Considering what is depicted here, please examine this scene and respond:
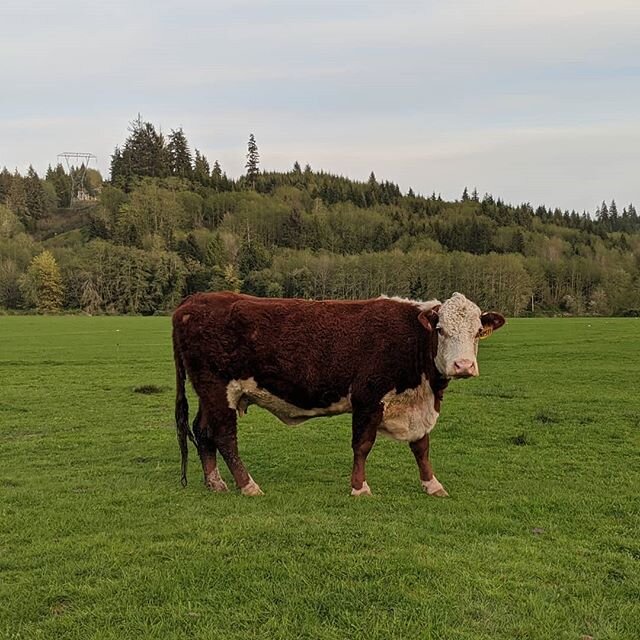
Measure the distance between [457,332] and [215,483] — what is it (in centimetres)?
391

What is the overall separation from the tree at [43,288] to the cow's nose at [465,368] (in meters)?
114

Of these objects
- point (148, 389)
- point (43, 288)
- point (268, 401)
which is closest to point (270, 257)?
point (43, 288)

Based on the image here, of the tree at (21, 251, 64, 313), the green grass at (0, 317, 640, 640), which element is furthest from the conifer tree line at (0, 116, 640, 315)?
the green grass at (0, 317, 640, 640)

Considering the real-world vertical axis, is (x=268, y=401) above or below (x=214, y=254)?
below

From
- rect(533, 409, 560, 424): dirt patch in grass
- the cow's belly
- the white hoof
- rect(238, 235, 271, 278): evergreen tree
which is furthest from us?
rect(238, 235, 271, 278): evergreen tree

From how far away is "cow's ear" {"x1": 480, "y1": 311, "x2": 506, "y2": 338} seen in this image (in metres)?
9.08

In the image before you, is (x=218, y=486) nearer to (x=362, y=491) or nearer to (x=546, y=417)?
(x=362, y=491)

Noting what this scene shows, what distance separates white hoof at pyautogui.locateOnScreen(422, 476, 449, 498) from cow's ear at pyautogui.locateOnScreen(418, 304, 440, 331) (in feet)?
6.73

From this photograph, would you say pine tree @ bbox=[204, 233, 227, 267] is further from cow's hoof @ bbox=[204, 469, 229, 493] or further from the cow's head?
the cow's head

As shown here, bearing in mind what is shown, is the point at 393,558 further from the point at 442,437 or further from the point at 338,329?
the point at 442,437

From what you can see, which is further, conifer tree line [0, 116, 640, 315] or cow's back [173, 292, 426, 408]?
conifer tree line [0, 116, 640, 315]

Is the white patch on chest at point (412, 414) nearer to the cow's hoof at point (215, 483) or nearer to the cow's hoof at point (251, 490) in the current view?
the cow's hoof at point (251, 490)

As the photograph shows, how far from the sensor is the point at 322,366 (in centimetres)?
943

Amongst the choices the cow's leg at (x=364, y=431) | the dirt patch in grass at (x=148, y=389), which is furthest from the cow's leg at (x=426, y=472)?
the dirt patch in grass at (x=148, y=389)
